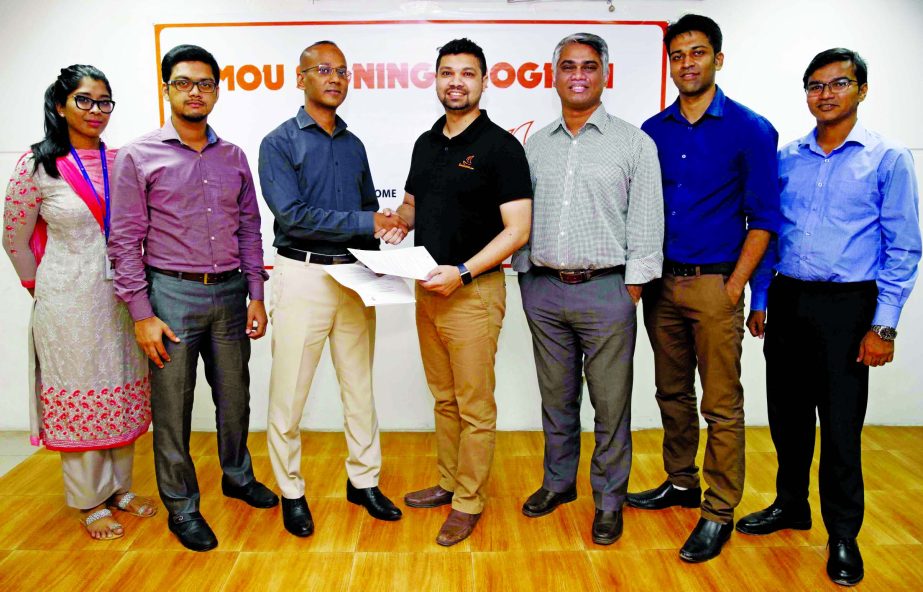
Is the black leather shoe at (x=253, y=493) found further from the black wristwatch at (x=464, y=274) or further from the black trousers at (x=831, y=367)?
the black trousers at (x=831, y=367)

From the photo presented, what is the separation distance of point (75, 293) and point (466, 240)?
1.51 meters

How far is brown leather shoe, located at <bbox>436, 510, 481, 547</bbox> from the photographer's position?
2673mm

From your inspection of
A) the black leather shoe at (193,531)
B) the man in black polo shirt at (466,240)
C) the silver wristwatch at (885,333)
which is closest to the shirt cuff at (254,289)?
the man in black polo shirt at (466,240)

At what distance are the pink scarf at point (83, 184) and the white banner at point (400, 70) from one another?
3.77 feet

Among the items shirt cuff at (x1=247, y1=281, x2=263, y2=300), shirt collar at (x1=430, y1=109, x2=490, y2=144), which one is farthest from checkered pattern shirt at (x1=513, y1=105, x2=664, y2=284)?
Result: shirt cuff at (x1=247, y1=281, x2=263, y2=300)

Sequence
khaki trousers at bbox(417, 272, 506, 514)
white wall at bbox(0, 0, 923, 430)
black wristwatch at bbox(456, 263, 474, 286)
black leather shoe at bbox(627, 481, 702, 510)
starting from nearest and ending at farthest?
black wristwatch at bbox(456, 263, 474, 286), khaki trousers at bbox(417, 272, 506, 514), black leather shoe at bbox(627, 481, 702, 510), white wall at bbox(0, 0, 923, 430)

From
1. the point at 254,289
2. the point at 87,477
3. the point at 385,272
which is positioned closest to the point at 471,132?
the point at 385,272

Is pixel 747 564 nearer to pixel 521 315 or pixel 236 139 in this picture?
pixel 521 315

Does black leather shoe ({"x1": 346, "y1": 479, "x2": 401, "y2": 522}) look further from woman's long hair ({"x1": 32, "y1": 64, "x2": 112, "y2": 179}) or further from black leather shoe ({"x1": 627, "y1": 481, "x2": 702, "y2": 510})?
woman's long hair ({"x1": 32, "y1": 64, "x2": 112, "y2": 179})

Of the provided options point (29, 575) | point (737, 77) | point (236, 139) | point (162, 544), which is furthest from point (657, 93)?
point (29, 575)

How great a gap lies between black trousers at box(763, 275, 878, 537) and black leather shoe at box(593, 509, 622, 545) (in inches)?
29.4

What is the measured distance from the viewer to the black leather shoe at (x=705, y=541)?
2568 millimetres

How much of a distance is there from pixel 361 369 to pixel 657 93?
7.26 feet

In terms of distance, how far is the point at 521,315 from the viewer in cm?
394
